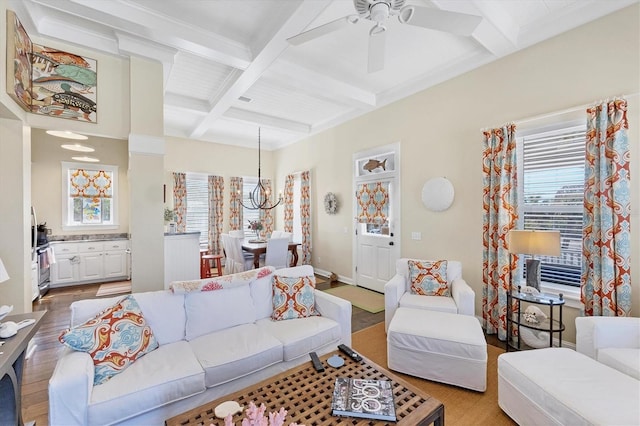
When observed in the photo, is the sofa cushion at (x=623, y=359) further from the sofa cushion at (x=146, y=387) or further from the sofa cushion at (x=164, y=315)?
the sofa cushion at (x=164, y=315)

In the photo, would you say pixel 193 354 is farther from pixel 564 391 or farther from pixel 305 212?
pixel 305 212

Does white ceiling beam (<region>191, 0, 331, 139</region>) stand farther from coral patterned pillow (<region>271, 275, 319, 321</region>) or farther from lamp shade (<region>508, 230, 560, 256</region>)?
lamp shade (<region>508, 230, 560, 256</region>)

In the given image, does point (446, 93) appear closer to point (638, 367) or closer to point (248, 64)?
point (248, 64)

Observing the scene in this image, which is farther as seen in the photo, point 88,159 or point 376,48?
point 88,159

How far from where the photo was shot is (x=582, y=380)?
5.23 feet

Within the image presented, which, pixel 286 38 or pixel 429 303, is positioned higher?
pixel 286 38

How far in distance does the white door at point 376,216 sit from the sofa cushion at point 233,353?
2844 mm

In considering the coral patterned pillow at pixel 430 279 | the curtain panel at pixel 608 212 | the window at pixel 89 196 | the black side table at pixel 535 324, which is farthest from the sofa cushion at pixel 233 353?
the window at pixel 89 196

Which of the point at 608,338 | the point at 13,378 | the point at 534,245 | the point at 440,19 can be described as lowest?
the point at 13,378

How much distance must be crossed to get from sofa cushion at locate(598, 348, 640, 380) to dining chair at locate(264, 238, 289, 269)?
4016 mm

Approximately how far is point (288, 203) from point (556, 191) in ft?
16.9

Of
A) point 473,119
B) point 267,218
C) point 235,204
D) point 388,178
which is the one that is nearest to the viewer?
point 473,119

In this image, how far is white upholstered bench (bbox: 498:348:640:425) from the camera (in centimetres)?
138

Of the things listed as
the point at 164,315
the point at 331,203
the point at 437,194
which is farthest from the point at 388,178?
the point at 164,315
